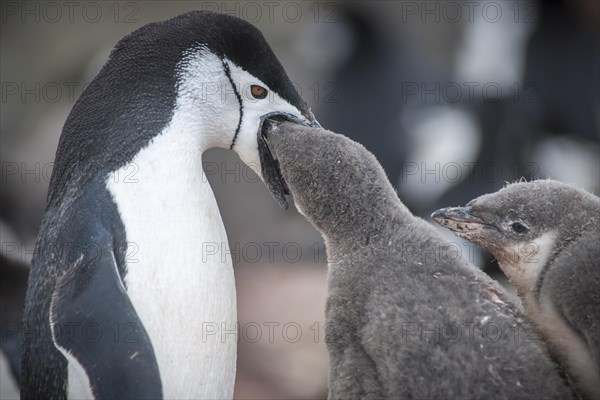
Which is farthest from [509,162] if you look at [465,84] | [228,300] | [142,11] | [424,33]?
[228,300]

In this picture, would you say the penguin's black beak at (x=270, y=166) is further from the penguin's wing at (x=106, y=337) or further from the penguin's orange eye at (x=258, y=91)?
the penguin's wing at (x=106, y=337)

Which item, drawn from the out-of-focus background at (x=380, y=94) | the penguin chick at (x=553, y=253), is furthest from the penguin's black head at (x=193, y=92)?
the out-of-focus background at (x=380, y=94)

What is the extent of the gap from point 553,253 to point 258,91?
74 centimetres

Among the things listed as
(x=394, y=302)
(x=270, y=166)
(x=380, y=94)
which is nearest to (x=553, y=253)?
(x=394, y=302)

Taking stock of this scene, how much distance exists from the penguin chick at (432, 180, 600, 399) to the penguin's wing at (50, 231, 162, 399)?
0.71 m

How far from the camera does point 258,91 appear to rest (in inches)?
74.4

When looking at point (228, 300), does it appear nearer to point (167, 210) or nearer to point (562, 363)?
point (167, 210)

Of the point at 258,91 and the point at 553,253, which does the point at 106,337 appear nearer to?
the point at 258,91

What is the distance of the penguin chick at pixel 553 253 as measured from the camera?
57.4 inches

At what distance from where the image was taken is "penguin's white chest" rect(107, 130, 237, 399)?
1674 millimetres

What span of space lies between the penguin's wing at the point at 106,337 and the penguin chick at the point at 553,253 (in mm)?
705

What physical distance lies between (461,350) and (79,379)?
734 millimetres

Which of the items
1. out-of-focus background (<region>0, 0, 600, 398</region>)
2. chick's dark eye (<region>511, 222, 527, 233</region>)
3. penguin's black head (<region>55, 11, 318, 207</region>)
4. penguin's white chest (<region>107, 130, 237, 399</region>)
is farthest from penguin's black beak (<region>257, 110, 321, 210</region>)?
out-of-focus background (<region>0, 0, 600, 398</region>)

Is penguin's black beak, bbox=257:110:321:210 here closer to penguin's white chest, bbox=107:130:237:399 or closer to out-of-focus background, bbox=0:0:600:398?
penguin's white chest, bbox=107:130:237:399
